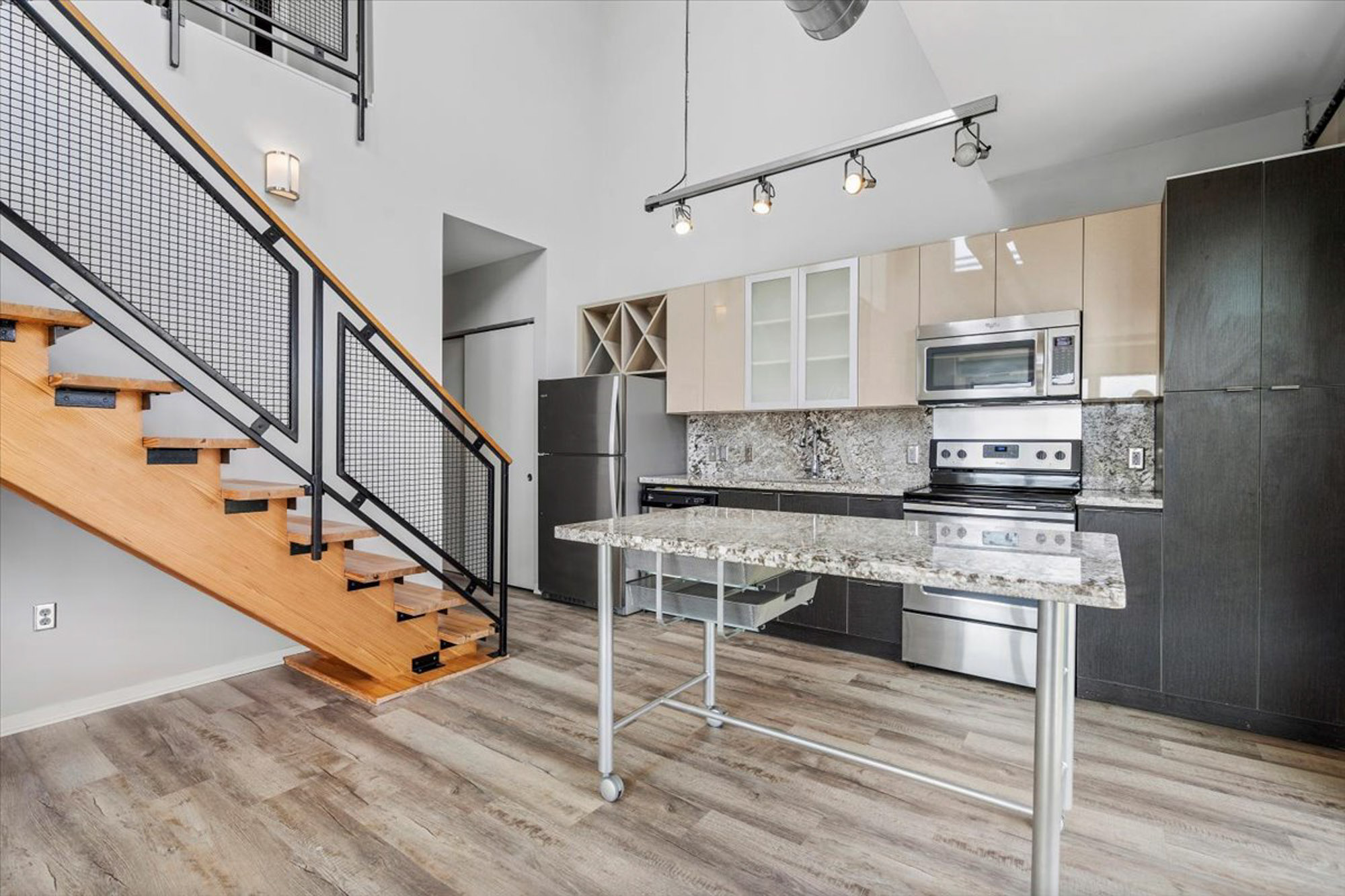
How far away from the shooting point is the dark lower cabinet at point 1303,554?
7.89ft

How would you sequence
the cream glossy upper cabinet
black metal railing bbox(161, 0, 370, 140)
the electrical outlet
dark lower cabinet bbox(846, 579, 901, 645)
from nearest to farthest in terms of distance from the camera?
the electrical outlet → dark lower cabinet bbox(846, 579, 901, 645) → black metal railing bbox(161, 0, 370, 140) → the cream glossy upper cabinet

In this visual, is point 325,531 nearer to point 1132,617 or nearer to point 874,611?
point 874,611

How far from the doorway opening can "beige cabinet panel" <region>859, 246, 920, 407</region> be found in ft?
8.36

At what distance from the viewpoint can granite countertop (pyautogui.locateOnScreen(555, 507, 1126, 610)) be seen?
1225 millimetres

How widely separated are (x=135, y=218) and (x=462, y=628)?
237 centimetres

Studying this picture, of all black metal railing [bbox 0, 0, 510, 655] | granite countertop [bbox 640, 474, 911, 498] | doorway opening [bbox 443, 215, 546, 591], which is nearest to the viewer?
black metal railing [bbox 0, 0, 510, 655]

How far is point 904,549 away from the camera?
154cm

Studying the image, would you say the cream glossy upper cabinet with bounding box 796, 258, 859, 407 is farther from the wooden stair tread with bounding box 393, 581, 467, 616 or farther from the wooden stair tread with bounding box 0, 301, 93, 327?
the wooden stair tread with bounding box 0, 301, 93, 327

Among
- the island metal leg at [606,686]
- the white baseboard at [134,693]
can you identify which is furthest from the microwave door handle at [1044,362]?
the white baseboard at [134,693]

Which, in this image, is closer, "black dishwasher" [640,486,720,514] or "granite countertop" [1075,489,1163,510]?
"granite countertop" [1075,489,1163,510]

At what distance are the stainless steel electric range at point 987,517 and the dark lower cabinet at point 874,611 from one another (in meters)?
0.07

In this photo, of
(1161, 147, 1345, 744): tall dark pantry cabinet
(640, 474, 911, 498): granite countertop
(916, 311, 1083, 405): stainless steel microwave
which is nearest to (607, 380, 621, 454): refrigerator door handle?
(640, 474, 911, 498): granite countertop

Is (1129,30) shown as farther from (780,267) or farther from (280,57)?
(280,57)

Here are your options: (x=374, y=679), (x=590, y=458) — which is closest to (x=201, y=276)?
(x=374, y=679)
